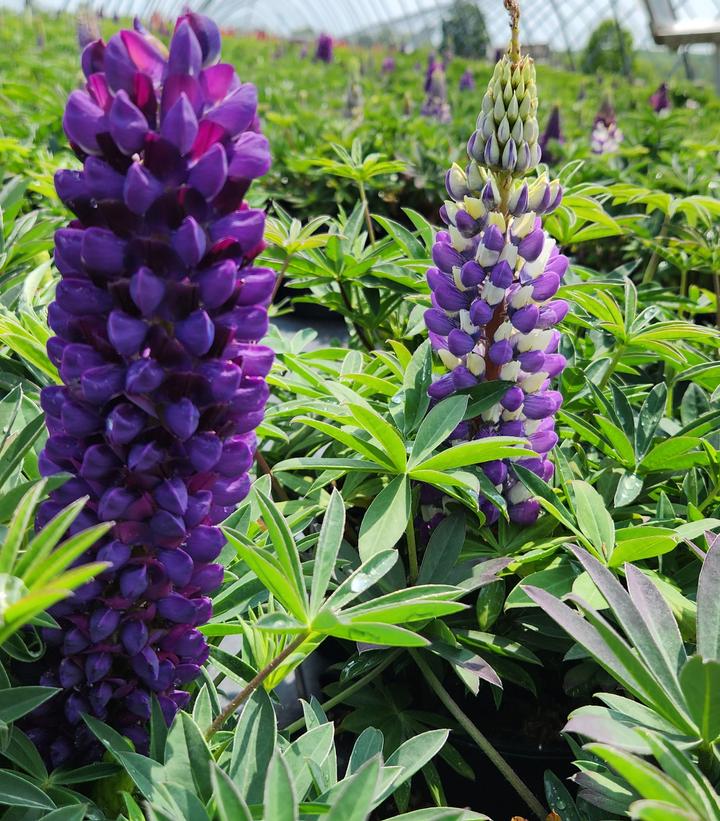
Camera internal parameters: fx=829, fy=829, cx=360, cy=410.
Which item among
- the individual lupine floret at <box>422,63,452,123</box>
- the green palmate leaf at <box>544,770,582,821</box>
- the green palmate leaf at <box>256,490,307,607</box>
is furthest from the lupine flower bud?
the individual lupine floret at <box>422,63,452,123</box>

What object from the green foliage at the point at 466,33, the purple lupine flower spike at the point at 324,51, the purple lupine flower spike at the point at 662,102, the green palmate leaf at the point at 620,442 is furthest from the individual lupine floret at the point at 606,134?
the green foliage at the point at 466,33

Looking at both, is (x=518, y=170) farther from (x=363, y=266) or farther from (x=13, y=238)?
(x=13, y=238)

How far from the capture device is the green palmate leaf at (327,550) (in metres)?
0.87

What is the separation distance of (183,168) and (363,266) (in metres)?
1.09

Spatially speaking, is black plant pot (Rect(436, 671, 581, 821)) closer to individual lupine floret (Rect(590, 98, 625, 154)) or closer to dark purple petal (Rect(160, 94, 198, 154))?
dark purple petal (Rect(160, 94, 198, 154))

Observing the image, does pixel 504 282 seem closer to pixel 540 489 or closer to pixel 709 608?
pixel 540 489

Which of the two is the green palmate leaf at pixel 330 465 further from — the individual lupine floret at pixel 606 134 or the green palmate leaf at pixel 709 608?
the individual lupine floret at pixel 606 134

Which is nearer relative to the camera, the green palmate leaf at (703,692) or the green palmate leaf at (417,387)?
the green palmate leaf at (703,692)

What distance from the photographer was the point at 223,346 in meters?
0.84

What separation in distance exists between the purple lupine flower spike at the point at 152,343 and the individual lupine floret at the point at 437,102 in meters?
5.99

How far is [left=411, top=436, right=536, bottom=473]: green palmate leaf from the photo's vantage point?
3.58 ft

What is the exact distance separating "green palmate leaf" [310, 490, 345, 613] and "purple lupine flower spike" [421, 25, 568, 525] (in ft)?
1.23

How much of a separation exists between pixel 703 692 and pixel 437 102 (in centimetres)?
Answer: 646

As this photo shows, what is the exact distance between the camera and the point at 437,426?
116 centimetres
